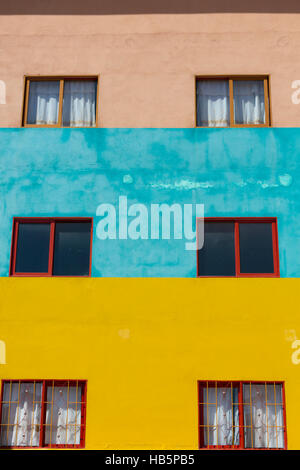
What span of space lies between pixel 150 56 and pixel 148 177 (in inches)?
128

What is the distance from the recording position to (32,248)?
14227 millimetres

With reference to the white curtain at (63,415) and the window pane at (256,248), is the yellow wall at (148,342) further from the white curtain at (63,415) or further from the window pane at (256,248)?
the window pane at (256,248)

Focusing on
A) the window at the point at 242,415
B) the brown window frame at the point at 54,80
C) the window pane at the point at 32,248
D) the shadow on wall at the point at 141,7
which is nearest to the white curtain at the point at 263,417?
the window at the point at 242,415

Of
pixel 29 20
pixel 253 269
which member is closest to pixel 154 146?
pixel 253 269

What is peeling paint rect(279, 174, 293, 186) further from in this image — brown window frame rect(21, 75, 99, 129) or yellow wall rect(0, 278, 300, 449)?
brown window frame rect(21, 75, 99, 129)

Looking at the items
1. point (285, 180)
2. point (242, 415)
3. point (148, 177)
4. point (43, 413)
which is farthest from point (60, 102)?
point (242, 415)

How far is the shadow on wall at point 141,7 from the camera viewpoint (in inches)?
598

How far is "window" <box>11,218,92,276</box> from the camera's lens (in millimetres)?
14031

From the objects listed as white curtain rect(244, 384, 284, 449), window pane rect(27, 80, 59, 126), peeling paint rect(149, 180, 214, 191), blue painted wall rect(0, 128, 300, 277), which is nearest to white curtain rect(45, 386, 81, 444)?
blue painted wall rect(0, 128, 300, 277)

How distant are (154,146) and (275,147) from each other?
300 cm

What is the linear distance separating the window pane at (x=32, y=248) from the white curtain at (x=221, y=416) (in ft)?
16.2

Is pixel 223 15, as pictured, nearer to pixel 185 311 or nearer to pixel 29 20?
pixel 29 20

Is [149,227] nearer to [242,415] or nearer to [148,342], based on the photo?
[148,342]

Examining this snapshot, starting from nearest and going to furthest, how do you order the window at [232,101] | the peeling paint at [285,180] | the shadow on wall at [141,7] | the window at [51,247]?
the window at [51,247]
the peeling paint at [285,180]
the window at [232,101]
the shadow on wall at [141,7]
